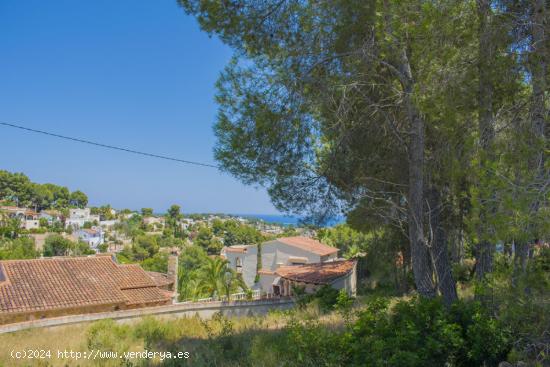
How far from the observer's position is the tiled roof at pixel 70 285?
13620mm

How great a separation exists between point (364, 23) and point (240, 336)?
18.9 feet

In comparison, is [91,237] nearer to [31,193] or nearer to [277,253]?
[31,193]

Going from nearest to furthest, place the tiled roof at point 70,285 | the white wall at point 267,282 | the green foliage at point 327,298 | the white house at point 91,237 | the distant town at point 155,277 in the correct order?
the green foliage at point 327,298 → the tiled roof at point 70,285 → the distant town at point 155,277 → the white wall at point 267,282 → the white house at point 91,237

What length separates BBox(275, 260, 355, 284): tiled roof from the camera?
18234 millimetres

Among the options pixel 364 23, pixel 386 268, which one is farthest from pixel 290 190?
pixel 386 268

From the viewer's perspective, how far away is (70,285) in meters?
15.3

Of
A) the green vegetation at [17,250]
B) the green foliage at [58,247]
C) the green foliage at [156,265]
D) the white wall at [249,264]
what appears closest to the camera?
the white wall at [249,264]

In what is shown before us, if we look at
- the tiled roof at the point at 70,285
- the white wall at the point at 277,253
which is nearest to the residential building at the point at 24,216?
the white wall at the point at 277,253

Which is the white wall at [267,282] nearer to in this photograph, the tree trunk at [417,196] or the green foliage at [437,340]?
the tree trunk at [417,196]

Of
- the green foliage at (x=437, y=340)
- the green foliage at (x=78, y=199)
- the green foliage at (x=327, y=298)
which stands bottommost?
the green foliage at (x=327, y=298)

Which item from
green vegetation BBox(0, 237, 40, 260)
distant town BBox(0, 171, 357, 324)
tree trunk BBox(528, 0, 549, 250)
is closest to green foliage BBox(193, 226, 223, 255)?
distant town BBox(0, 171, 357, 324)

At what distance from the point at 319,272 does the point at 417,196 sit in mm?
14405

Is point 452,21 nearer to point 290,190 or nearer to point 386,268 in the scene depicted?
point 290,190

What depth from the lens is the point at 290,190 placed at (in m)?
7.39
